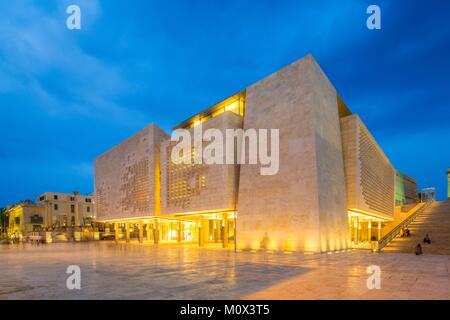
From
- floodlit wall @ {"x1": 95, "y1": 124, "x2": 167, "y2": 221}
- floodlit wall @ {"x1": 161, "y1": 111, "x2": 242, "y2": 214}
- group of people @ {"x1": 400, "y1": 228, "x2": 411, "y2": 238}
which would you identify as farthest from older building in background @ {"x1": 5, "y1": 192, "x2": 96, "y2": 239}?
group of people @ {"x1": 400, "y1": 228, "x2": 411, "y2": 238}

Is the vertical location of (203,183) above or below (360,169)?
below

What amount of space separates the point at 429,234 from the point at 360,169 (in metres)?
8.09

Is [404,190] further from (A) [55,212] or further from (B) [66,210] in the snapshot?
(A) [55,212]

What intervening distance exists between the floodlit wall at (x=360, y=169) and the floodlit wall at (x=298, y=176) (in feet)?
4.21

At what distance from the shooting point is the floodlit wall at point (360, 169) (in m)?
29.1

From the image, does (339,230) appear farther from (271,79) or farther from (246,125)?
(271,79)

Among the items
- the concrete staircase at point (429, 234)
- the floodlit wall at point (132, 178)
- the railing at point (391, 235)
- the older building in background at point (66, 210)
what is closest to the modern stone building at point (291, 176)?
the floodlit wall at point (132, 178)

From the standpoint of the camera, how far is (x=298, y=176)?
24203 millimetres

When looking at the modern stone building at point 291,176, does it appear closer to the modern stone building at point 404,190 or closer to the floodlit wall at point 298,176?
the floodlit wall at point 298,176

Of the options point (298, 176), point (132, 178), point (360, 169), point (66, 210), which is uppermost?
point (360, 169)

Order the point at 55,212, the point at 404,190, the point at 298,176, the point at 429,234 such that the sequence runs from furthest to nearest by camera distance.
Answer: the point at 55,212 → the point at 404,190 → the point at 429,234 → the point at 298,176

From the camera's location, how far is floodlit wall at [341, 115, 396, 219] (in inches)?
1147

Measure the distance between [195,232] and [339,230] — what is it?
30.8m

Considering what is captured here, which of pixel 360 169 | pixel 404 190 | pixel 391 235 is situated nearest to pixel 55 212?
pixel 360 169
